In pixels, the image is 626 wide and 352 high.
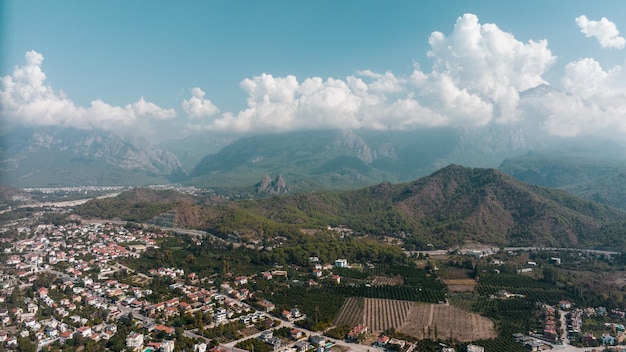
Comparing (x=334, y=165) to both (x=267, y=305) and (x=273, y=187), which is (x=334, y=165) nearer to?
(x=273, y=187)

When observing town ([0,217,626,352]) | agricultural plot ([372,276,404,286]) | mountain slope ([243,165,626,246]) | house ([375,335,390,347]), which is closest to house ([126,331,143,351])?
town ([0,217,626,352])

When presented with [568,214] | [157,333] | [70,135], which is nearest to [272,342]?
[157,333]

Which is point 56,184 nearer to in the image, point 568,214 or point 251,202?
point 251,202

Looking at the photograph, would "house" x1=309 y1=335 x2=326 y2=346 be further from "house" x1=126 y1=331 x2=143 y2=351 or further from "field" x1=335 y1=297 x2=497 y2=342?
"house" x1=126 y1=331 x2=143 y2=351

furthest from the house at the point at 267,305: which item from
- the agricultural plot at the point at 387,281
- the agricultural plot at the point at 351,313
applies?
the agricultural plot at the point at 387,281

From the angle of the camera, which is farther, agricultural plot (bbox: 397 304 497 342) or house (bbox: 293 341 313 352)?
agricultural plot (bbox: 397 304 497 342)

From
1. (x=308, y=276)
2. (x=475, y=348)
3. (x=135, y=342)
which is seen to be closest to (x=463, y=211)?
(x=308, y=276)
